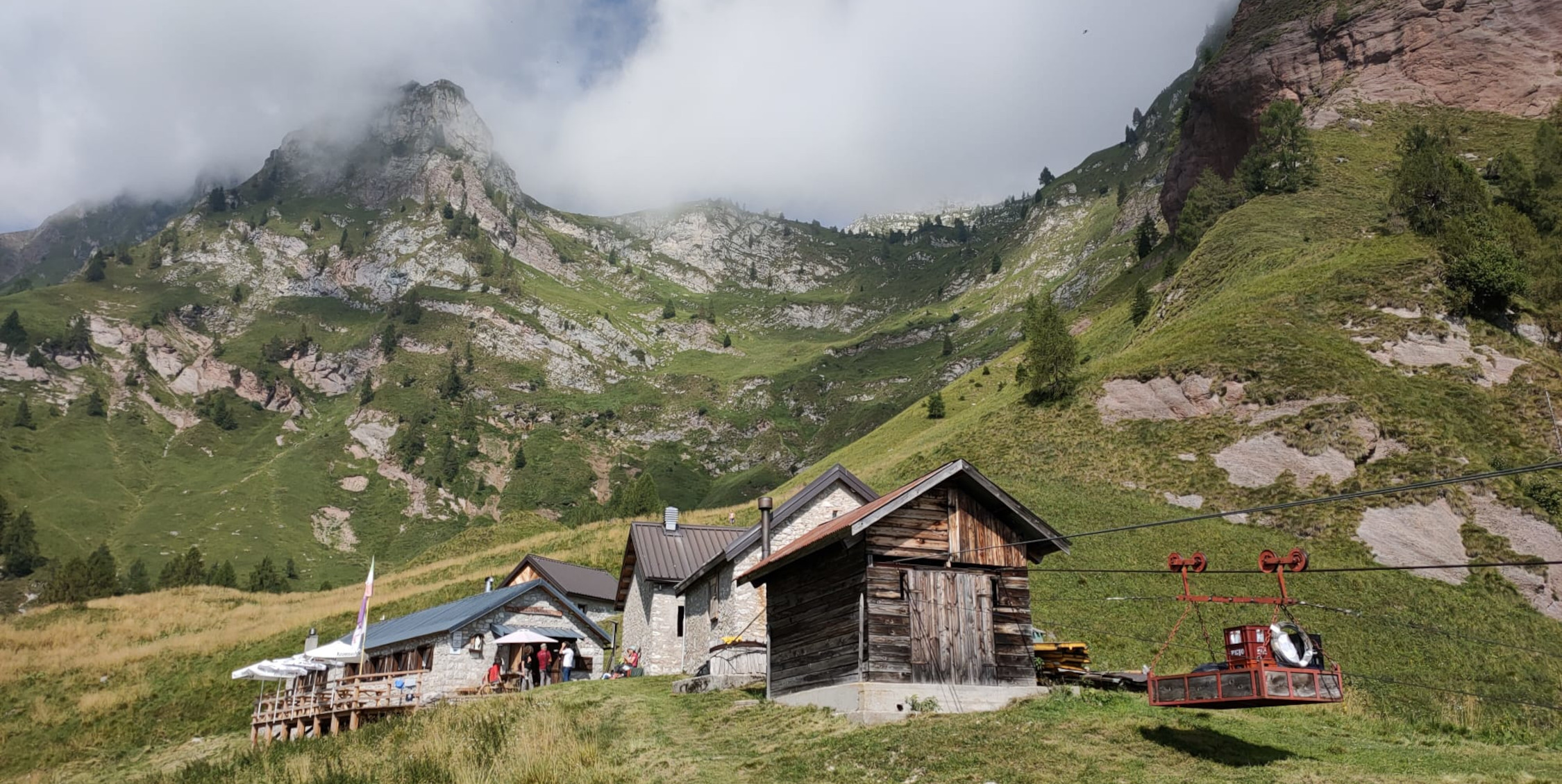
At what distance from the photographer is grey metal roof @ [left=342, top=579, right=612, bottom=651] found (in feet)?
127

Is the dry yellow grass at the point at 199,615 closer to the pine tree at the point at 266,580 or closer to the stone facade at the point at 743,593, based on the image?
the stone facade at the point at 743,593

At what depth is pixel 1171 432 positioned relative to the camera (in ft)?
167

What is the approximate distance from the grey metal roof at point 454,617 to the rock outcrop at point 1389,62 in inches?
3507

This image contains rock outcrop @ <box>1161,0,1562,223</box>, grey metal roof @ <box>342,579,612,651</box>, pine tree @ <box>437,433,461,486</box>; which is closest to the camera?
grey metal roof @ <box>342,579,612,651</box>

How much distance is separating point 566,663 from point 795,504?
46.1 feet

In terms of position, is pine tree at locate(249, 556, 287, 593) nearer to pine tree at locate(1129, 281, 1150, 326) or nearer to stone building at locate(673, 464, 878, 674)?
stone building at locate(673, 464, 878, 674)

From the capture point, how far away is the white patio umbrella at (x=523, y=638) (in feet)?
123

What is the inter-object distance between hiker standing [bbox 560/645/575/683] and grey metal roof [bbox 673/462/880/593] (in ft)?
25.9

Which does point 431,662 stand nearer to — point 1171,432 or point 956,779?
point 956,779

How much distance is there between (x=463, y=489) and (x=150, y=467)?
5381cm

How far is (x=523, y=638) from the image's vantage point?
3741 cm

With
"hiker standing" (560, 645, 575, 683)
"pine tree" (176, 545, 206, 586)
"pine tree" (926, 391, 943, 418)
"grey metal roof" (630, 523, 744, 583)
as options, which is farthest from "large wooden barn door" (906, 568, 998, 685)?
"pine tree" (176, 545, 206, 586)

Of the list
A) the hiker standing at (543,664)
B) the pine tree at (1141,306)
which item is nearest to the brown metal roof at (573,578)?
the hiker standing at (543,664)

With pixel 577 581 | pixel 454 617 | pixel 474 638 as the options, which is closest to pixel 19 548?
pixel 577 581
